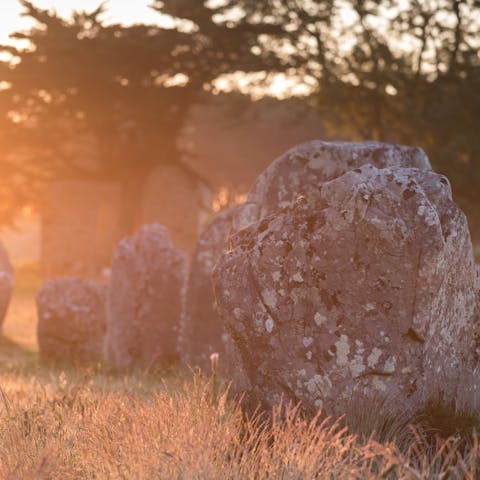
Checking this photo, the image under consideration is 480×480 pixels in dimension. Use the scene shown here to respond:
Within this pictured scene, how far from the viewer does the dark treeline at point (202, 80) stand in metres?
28.0

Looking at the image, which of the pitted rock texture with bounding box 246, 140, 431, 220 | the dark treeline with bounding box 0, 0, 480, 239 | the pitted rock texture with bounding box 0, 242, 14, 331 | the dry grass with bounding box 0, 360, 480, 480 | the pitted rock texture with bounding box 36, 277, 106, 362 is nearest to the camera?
the dry grass with bounding box 0, 360, 480, 480

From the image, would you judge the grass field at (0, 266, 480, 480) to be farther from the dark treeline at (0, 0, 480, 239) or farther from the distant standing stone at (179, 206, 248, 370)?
the dark treeline at (0, 0, 480, 239)

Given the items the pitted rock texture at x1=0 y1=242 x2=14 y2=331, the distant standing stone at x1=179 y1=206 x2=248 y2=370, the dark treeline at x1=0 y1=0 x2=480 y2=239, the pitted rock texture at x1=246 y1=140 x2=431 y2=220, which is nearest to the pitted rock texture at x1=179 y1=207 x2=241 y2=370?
the distant standing stone at x1=179 y1=206 x2=248 y2=370

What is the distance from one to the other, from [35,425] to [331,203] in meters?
2.49

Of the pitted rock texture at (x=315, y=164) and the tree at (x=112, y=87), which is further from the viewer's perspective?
the tree at (x=112, y=87)

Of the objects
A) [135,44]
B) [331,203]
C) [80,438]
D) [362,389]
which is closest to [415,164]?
[331,203]

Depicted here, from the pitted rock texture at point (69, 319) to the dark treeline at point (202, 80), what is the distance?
15.7 m

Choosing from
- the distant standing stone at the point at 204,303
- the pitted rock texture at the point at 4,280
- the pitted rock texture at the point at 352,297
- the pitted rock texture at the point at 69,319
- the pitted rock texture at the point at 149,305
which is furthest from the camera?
the pitted rock texture at the point at 4,280

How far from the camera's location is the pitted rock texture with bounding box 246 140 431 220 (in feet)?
29.7

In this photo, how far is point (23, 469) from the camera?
18.4ft

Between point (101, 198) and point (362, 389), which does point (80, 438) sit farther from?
point (101, 198)

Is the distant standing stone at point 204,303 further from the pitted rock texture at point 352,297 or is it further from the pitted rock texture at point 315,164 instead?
the pitted rock texture at point 352,297

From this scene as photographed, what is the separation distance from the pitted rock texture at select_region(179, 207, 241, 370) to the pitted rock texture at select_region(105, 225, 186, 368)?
904mm

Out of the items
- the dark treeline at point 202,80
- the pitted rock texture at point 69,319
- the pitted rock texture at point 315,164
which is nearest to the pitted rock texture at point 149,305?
the pitted rock texture at point 69,319
